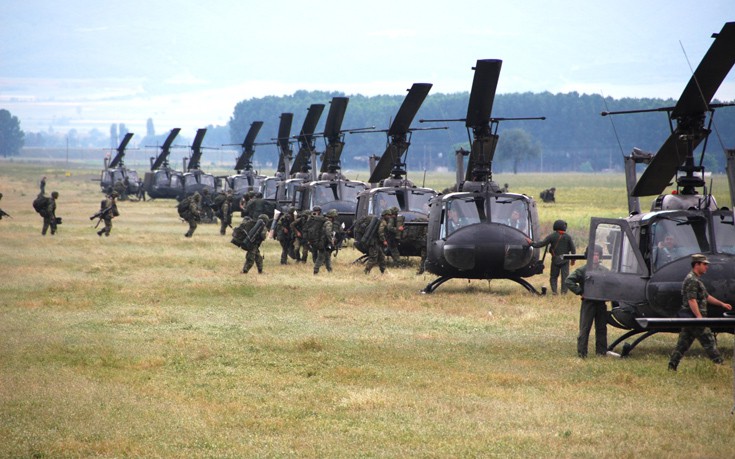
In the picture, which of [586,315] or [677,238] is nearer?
[677,238]

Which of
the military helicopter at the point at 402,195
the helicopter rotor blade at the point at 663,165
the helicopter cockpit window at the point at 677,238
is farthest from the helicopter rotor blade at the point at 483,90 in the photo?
the helicopter cockpit window at the point at 677,238

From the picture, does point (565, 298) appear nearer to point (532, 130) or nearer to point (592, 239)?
point (592, 239)

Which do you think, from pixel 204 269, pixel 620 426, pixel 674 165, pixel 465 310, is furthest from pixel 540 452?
pixel 204 269

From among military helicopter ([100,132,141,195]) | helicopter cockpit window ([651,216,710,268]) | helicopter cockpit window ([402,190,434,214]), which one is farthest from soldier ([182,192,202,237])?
military helicopter ([100,132,141,195])

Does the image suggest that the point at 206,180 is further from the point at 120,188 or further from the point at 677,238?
the point at 677,238

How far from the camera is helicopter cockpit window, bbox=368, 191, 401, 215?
1037 inches

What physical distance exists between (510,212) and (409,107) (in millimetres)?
6230


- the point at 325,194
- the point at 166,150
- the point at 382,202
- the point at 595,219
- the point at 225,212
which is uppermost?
the point at 595,219

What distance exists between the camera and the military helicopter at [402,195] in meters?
25.1

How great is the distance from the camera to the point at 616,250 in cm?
1350

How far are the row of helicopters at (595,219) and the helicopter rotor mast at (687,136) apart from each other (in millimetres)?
14

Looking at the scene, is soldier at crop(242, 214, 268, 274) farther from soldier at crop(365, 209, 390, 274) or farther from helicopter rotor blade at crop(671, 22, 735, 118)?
helicopter rotor blade at crop(671, 22, 735, 118)

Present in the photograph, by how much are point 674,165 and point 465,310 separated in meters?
5.57

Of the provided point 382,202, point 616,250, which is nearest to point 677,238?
point 616,250
